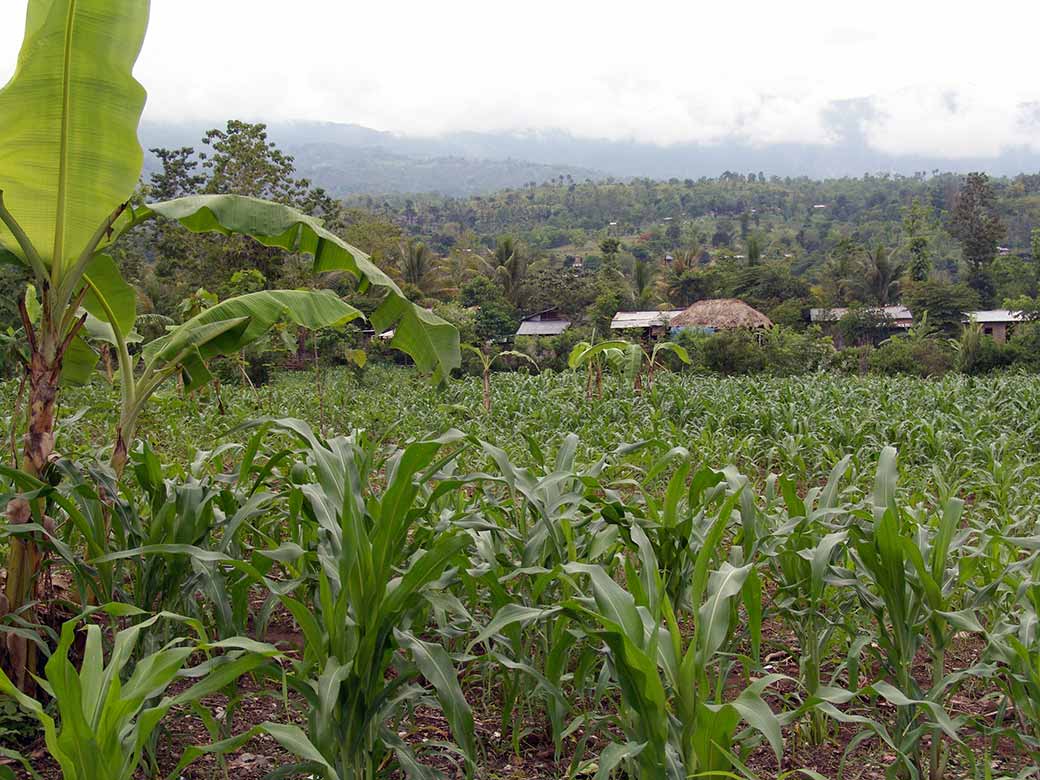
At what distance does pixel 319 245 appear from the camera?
3.57 metres

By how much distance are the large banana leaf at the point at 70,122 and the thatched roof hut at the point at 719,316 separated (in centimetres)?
2685

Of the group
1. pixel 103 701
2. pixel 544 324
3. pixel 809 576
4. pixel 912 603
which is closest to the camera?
pixel 103 701

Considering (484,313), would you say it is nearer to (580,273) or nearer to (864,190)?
(580,273)

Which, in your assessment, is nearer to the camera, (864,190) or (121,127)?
→ (121,127)

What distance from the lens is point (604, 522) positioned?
299cm

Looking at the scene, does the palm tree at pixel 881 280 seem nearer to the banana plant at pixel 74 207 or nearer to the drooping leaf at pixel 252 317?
the drooping leaf at pixel 252 317

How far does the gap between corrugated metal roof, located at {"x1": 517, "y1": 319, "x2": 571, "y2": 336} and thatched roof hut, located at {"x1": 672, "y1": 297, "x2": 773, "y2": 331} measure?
6.37 metres

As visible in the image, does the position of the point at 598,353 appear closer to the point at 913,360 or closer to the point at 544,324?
the point at 913,360

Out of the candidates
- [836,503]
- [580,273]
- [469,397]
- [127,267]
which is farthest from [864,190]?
[836,503]

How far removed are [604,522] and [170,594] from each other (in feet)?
5.04

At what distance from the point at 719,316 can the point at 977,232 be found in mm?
20936

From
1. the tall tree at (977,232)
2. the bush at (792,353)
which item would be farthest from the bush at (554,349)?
the tall tree at (977,232)

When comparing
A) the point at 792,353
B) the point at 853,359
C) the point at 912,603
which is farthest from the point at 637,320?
the point at 912,603

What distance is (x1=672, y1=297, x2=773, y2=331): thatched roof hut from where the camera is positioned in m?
29.2
